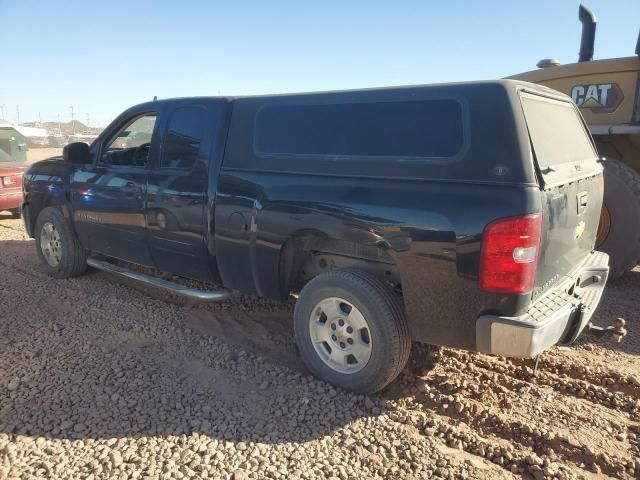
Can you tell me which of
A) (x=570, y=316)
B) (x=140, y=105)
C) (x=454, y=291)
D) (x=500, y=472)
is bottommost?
(x=500, y=472)

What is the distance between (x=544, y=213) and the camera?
2.68 m

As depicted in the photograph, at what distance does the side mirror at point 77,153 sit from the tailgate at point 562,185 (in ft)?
13.4

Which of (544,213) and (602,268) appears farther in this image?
(602,268)

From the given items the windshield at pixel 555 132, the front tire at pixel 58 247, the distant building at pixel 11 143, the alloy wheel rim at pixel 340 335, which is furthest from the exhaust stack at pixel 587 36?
the distant building at pixel 11 143

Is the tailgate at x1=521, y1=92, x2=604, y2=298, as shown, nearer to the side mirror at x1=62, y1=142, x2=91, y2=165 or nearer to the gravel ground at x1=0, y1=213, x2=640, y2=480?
the gravel ground at x1=0, y1=213, x2=640, y2=480

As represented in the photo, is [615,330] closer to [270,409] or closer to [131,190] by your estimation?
[270,409]

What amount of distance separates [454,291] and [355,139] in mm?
1161

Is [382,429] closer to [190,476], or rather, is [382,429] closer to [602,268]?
[190,476]

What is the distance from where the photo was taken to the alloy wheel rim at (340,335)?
3240 millimetres

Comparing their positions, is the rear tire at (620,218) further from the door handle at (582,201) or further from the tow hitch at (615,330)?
the door handle at (582,201)

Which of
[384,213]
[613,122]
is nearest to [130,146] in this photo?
[384,213]

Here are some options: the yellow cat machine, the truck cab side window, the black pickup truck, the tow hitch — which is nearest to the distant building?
the truck cab side window

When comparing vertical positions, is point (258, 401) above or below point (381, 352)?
below

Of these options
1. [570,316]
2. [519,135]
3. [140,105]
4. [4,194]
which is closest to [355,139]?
[519,135]
